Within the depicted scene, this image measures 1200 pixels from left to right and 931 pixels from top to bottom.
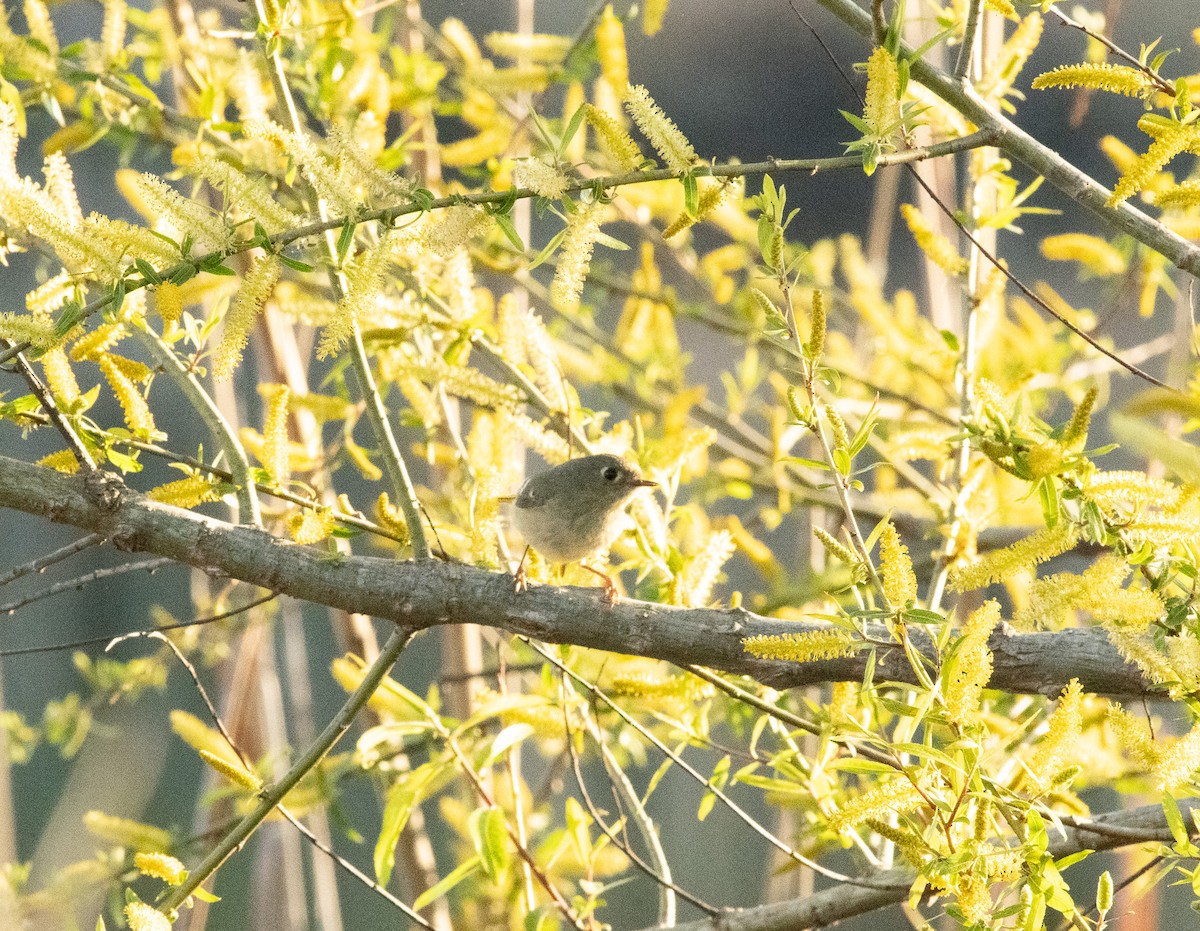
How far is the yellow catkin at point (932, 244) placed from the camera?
4.94 feet

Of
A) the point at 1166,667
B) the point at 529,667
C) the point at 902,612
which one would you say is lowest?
the point at 529,667

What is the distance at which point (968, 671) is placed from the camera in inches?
34.3

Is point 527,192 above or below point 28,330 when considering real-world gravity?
above

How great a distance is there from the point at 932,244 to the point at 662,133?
2.46 feet

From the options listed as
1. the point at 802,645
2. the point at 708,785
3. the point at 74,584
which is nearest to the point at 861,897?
the point at 708,785

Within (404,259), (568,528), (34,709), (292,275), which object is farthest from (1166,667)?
(34,709)

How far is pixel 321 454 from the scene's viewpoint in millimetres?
1819

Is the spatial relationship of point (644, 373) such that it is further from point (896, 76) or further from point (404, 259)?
point (896, 76)

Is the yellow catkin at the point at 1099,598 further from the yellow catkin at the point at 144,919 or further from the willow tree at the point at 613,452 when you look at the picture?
the yellow catkin at the point at 144,919

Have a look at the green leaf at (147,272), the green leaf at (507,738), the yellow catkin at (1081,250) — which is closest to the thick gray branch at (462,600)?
the green leaf at (507,738)

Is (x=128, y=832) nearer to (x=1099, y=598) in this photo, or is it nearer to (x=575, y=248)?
(x=575, y=248)

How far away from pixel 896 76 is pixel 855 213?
3369 millimetres

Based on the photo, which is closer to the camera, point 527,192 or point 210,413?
point 527,192

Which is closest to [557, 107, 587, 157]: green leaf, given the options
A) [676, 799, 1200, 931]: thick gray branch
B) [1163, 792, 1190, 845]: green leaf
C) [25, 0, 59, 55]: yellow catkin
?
[1163, 792, 1190, 845]: green leaf
